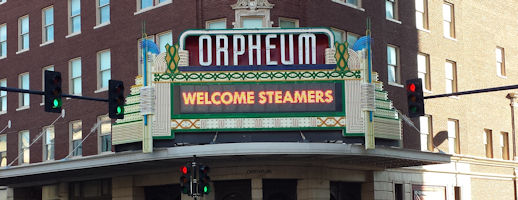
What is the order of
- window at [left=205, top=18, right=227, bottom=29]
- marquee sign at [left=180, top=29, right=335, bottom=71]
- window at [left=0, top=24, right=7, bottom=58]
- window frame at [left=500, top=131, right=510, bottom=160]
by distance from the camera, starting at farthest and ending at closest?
window frame at [left=500, top=131, right=510, bottom=160], window at [left=0, top=24, right=7, bottom=58], window at [left=205, top=18, right=227, bottom=29], marquee sign at [left=180, top=29, right=335, bottom=71]

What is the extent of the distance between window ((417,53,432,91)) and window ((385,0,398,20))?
2.79 m

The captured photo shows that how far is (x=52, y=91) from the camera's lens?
2497 centimetres

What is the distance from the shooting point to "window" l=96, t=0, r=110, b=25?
141ft

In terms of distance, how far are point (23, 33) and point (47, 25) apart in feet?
9.06

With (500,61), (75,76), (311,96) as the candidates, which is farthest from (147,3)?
(500,61)

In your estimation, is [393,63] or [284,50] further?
[393,63]

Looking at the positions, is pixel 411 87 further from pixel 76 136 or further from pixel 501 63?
pixel 501 63

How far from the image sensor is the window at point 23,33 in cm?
4847

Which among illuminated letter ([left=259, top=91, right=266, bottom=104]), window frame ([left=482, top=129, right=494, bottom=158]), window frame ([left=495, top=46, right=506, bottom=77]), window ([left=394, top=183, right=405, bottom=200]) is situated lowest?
window ([left=394, top=183, right=405, bottom=200])

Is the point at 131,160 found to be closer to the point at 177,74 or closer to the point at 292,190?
the point at 177,74

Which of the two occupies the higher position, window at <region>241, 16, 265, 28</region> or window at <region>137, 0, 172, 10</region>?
window at <region>137, 0, 172, 10</region>

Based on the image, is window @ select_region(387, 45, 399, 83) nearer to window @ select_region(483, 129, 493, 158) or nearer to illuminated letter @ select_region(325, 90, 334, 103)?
illuminated letter @ select_region(325, 90, 334, 103)

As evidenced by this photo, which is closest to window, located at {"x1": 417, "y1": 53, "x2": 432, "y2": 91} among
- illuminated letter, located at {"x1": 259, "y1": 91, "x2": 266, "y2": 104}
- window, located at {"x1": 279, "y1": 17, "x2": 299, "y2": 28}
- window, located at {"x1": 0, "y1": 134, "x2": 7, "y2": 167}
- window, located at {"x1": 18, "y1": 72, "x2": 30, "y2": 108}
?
window, located at {"x1": 279, "y1": 17, "x2": 299, "y2": 28}

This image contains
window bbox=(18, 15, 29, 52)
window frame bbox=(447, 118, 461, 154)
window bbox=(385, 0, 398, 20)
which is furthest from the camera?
window bbox=(18, 15, 29, 52)
